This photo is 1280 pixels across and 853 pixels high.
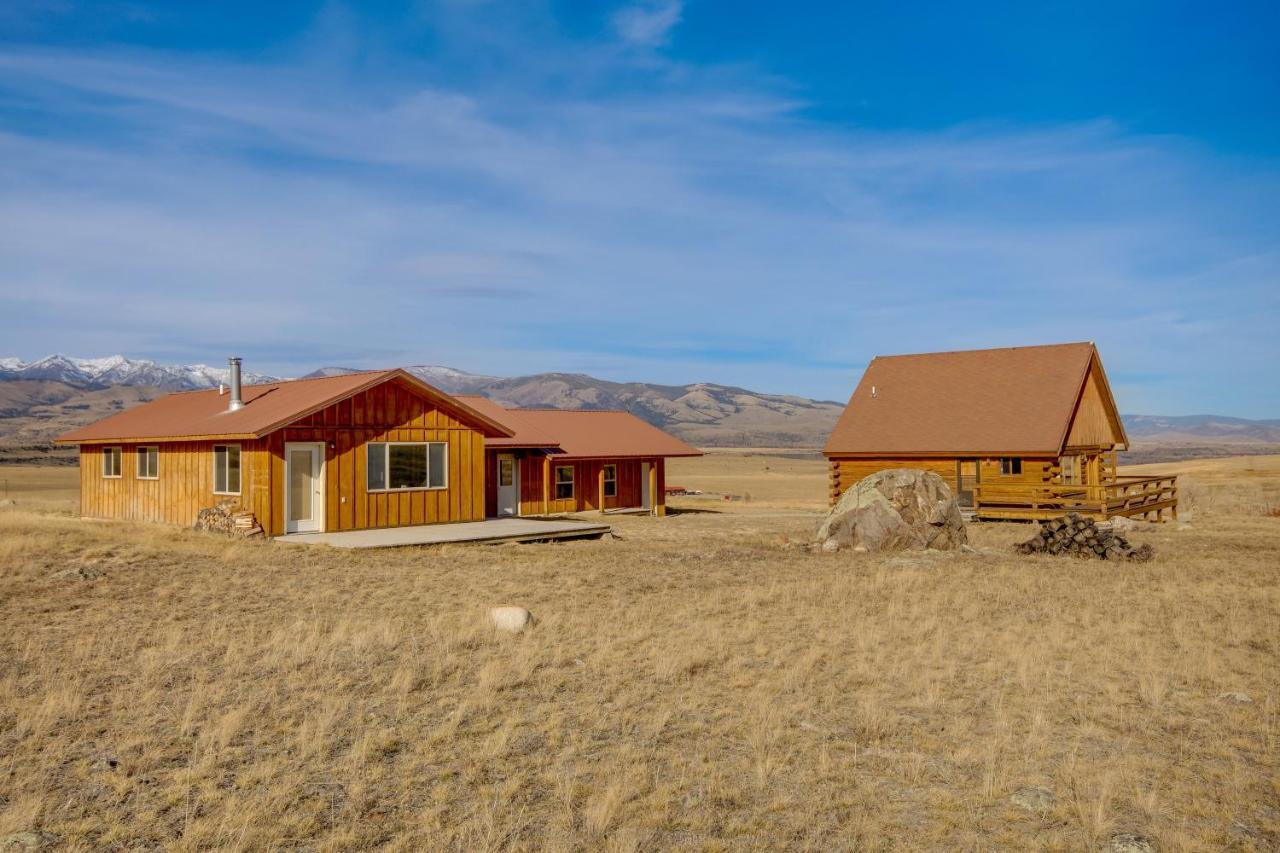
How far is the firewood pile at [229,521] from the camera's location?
22578mm

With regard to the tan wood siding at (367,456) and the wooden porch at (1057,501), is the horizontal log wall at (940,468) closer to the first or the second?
the wooden porch at (1057,501)

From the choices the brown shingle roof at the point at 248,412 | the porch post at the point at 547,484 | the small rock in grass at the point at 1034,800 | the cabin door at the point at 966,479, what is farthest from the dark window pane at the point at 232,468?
the cabin door at the point at 966,479

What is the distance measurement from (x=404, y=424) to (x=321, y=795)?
19.7m

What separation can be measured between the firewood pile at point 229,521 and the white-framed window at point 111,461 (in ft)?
22.4

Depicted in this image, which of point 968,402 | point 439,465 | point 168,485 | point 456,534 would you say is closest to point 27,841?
point 456,534

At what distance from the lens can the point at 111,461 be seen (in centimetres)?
2964

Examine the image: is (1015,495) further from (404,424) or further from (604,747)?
(604,747)

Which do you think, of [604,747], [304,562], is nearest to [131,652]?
[604,747]

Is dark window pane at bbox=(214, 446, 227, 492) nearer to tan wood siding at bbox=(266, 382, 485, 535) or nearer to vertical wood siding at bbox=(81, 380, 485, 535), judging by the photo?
vertical wood siding at bbox=(81, 380, 485, 535)

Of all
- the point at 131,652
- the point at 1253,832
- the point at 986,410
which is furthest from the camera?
the point at 986,410

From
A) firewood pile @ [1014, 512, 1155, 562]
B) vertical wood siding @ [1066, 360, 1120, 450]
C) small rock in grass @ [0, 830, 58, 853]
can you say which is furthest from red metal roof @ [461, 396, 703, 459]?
small rock in grass @ [0, 830, 58, 853]

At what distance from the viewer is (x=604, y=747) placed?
8.00 meters

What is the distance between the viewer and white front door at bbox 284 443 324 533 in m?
23.9

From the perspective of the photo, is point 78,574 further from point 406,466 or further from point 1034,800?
point 1034,800
